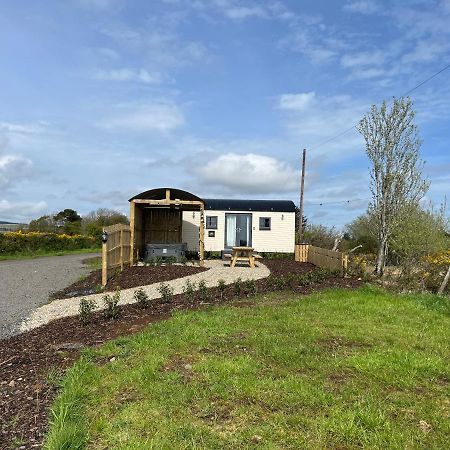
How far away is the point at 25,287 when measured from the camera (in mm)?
12820

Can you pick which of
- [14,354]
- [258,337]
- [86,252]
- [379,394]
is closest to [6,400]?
[14,354]

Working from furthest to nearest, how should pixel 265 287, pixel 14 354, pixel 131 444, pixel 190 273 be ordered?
1. pixel 190 273
2. pixel 265 287
3. pixel 14 354
4. pixel 131 444

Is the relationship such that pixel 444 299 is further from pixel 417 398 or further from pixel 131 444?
pixel 131 444

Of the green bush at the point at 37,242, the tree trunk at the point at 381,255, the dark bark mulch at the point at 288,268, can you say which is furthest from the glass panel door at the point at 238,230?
the green bush at the point at 37,242

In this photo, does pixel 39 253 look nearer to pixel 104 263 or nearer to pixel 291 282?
pixel 104 263

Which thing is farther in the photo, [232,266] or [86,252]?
[86,252]

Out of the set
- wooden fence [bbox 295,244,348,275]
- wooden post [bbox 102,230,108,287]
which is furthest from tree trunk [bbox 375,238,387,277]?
wooden post [bbox 102,230,108,287]

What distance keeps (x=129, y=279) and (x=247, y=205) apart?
37.2ft

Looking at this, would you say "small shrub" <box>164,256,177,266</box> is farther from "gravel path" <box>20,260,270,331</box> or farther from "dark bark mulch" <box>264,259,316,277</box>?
"gravel path" <box>20,260,270,331</box>

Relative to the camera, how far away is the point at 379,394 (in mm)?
3875

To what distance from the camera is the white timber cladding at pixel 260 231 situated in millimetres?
23188

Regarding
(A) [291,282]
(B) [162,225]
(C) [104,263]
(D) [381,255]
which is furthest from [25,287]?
(D) [381,255]

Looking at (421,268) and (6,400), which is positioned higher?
(421,268)

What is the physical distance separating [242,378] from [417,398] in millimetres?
1468
